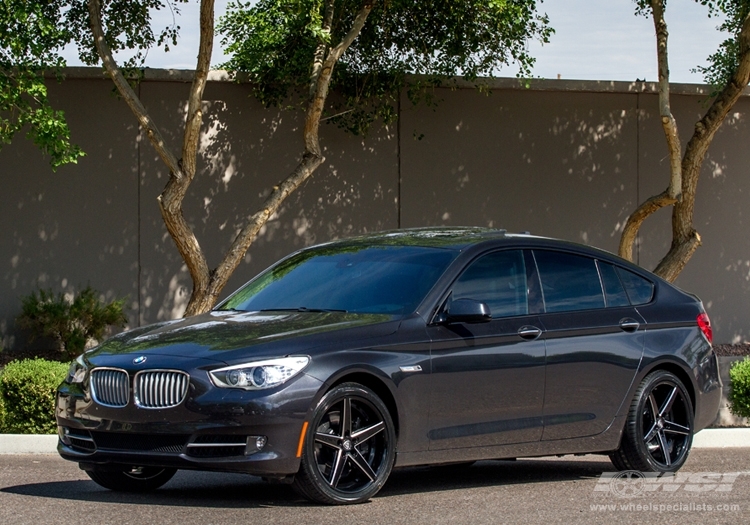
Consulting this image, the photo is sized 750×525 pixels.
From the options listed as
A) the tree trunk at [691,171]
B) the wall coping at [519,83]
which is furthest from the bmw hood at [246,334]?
the wall coping at [519,83]

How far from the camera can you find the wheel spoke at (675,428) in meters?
8.59

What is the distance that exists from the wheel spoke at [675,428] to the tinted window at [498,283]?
1571 millimetres

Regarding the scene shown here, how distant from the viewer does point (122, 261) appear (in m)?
17.8

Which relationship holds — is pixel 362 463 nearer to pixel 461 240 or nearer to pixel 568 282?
pixel 461 240

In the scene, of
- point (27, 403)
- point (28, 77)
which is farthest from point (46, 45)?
point (27, 403)

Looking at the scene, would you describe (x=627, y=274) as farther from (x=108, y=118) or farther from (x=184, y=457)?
(x=108, y=118)

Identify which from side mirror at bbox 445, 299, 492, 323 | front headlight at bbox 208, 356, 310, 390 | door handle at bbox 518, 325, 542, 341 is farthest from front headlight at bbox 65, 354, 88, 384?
door handle at bbox 518, 325, 542, 341

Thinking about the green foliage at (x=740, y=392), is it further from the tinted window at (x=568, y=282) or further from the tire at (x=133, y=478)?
the tire at (x=133, y=478)

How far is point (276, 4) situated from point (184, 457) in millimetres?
9870

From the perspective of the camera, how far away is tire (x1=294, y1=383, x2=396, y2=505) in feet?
21.7

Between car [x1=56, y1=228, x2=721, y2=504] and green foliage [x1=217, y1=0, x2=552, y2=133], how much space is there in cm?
761

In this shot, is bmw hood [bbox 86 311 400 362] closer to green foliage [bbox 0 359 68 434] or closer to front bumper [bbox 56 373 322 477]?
front bumper [bbox 56 373 322 477]

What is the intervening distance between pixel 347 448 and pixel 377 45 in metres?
11.3

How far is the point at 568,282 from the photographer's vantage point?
8.38 meters
